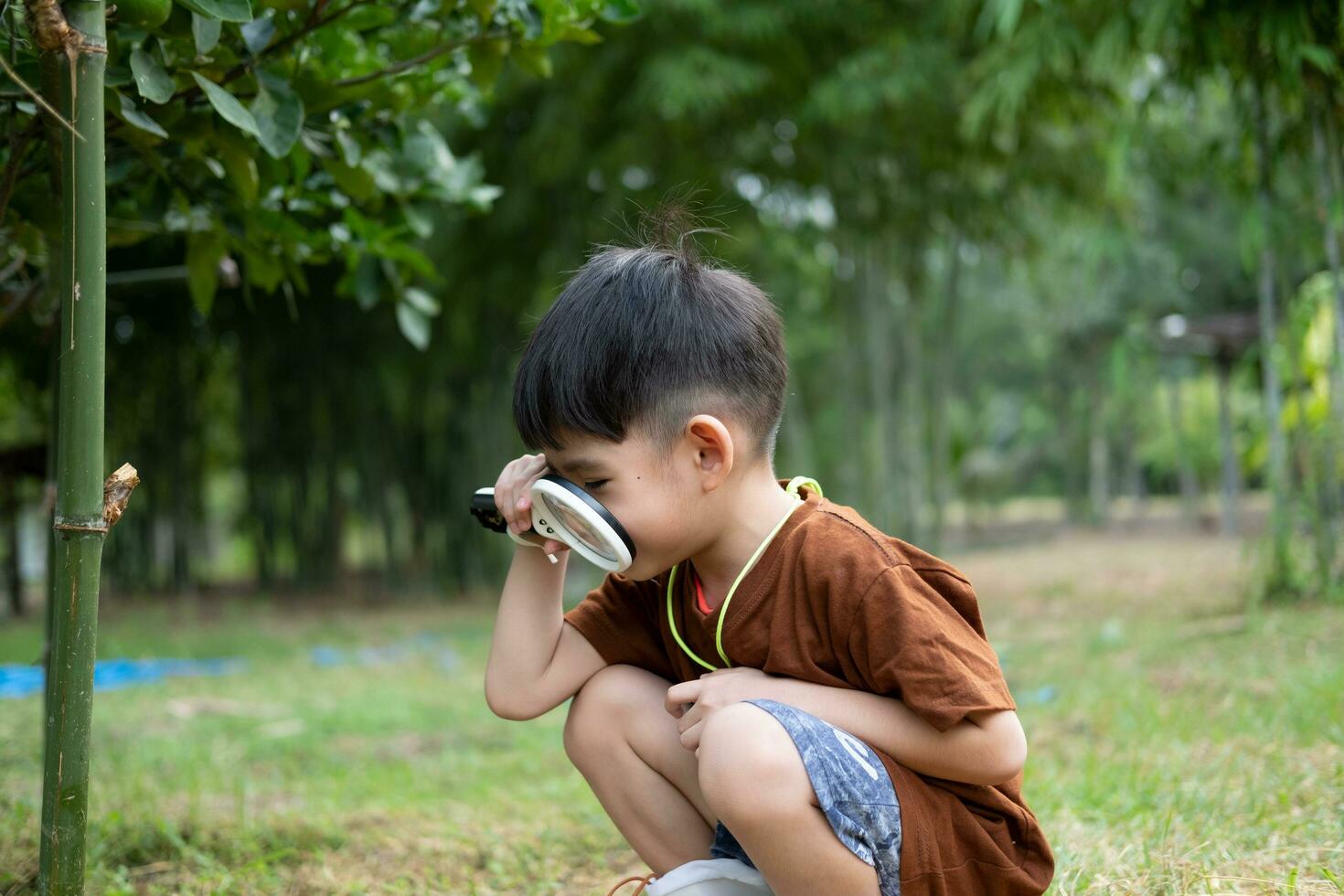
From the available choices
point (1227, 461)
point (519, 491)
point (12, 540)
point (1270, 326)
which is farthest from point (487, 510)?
point (1227, 461)

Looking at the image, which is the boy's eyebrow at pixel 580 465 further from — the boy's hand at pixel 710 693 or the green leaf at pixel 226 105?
the green leaf at pixel 226 105

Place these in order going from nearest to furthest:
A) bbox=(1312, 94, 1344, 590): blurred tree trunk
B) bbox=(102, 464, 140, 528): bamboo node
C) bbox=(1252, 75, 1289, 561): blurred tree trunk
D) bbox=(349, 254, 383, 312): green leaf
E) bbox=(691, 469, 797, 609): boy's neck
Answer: bbox=(102, 464, 140, 528): bamboo node, bbox=(691, 469, 797, 609): boy's neck, bbox=(349, 254, 383, 312): green leaf, bbox=(1312, 94, 1344, 590): blurred tree trunk, bbox=(1252, 75, 1289, 561): blurred tree trunk

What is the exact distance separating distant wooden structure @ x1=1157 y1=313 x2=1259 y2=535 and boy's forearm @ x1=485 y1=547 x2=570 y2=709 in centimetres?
973

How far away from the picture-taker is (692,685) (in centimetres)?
144

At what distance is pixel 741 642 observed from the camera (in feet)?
4.79

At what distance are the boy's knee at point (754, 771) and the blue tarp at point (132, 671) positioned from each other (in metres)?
4.75

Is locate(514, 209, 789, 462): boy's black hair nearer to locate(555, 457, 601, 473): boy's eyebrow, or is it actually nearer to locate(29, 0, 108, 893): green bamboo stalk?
locate(555, 457, 601, 473): boy's eyebrow

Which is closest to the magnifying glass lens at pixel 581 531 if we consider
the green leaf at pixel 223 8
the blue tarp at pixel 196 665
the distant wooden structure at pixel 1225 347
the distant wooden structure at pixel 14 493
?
the green leaf at pixel 223 8

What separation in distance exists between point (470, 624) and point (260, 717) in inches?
147

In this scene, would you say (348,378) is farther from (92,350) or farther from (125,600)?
(92,350)

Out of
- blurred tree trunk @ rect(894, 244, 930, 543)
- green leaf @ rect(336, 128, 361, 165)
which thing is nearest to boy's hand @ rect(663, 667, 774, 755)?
green leaf @ rect(336, 128, 361, 165)

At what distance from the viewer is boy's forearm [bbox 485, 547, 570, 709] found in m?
1.64

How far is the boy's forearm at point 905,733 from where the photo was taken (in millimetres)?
1302

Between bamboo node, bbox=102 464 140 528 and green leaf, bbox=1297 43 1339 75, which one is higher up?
green leaf, bbox=1297 43 1339 75
